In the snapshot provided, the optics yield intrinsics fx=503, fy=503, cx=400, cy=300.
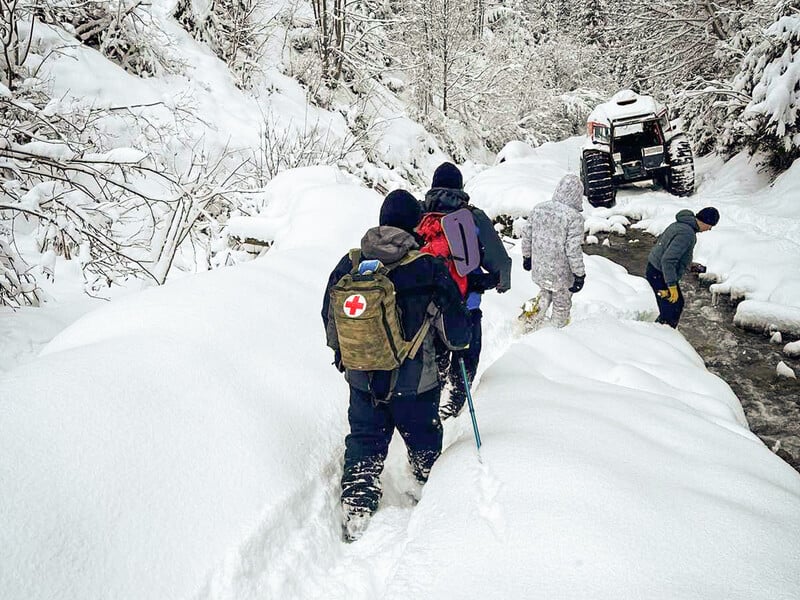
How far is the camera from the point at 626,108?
10.4 meters

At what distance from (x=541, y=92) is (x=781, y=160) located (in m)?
17.0

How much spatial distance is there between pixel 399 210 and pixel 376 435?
1178 millimetres

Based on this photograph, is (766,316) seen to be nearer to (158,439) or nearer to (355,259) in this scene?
(355,259)

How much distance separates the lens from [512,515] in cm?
202

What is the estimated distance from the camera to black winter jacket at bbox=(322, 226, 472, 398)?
2.50 meters

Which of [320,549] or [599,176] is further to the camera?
[599,176]

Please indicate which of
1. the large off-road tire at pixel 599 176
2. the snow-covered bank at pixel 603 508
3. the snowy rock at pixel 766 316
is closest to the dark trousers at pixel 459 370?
the snow-covered bank at pixel 603 508

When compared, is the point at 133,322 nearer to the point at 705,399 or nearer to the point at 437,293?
the point at 437,293

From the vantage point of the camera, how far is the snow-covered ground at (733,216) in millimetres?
6213

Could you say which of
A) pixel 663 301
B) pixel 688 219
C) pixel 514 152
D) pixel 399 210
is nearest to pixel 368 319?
pixel 399 210

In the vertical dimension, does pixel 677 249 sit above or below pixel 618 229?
above

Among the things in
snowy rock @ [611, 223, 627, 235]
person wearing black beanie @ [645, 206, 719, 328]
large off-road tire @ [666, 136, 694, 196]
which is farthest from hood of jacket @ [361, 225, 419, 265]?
large off-road tire @ [666, 136, 694, 196]

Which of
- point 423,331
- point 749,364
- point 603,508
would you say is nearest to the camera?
point 603,508

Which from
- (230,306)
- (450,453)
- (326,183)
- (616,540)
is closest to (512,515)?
(616,540)
